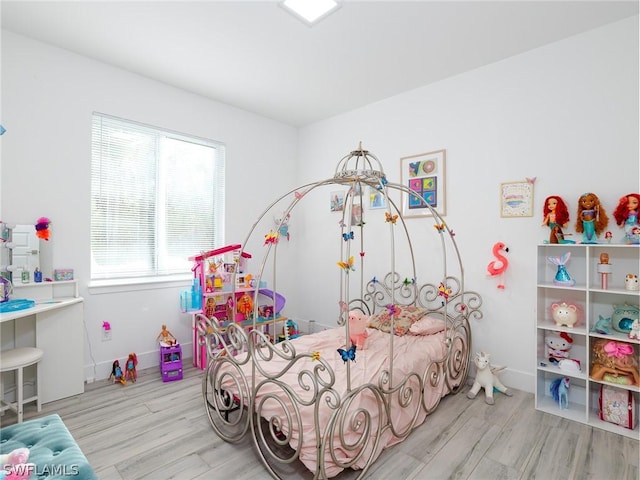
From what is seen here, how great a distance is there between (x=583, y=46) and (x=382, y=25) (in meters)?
1.55

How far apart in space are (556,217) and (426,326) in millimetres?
1338

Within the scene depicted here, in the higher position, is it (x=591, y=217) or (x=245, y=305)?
(x=591, y=217)

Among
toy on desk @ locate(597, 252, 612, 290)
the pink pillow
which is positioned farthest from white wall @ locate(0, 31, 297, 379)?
toy on desk @ locate(597, 252, 612, 290)

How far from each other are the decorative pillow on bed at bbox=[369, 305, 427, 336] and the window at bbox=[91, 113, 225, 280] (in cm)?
203

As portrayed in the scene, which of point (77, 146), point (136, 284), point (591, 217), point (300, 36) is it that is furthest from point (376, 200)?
point (77, 146)

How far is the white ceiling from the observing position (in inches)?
89.4

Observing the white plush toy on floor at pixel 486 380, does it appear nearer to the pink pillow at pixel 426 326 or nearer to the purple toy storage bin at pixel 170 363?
the pink pillow at pixel 426 326

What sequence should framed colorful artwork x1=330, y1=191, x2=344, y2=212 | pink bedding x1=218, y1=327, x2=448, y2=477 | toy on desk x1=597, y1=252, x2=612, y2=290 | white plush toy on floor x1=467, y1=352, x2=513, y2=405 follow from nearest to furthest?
pink bedding x1=218, y1=327, x2=448, y2=477 → toy on desk x1=597, y1=252, x2=612, y2=290 → white plush toy on floor x1=467, y1=352, x2=513, y2=405 → framed colorful artwork x1=330, y1=191, x2=344, y2=212

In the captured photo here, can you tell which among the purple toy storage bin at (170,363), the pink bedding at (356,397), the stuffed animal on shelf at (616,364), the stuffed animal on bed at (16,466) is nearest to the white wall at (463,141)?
the purple toy storage bin at (170,363)

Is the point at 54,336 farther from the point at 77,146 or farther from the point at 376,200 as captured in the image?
the point at 376,200

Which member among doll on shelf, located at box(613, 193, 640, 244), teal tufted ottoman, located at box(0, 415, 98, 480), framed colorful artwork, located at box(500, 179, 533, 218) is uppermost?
framed colorful artwork, located at box(500, 179, 533, 218)

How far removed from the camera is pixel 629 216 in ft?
7.36

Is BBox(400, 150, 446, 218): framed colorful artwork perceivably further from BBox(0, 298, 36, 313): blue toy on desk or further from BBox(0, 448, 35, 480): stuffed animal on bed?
BBox(0, 298, 36, 313): blue toy on desk

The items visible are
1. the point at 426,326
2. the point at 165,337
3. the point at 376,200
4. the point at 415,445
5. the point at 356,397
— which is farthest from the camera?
the point at 376,200
